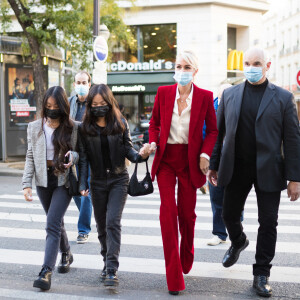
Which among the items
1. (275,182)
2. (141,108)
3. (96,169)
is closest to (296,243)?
(275,182)

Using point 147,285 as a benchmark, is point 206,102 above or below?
above

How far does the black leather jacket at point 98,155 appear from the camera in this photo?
4465 mm

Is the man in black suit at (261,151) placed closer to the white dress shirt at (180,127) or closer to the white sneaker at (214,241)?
the white dress shirt at (180,127)

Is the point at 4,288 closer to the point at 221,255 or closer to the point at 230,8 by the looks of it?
the point at 221,255

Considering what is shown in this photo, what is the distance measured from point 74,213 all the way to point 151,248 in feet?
8.65

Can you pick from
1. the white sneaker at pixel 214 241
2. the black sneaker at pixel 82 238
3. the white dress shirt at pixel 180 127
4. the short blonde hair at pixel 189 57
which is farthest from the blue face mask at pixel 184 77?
the black sneaker at pixel 82 238

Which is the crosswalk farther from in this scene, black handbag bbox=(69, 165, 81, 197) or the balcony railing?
the balcony railing

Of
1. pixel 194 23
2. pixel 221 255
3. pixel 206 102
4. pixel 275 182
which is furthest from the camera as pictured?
pixel 194 23

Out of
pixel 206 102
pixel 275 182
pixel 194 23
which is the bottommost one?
pixel 275 182

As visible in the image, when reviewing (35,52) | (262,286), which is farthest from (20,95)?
(262,286)

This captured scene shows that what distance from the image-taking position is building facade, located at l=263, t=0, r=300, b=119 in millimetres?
55875

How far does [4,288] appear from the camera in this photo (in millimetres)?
4395

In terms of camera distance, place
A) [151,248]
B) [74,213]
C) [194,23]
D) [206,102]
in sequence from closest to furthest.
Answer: [206,102] → [151,248] → [74,213] → [194,23]

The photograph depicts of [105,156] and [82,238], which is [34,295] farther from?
[82,238]
